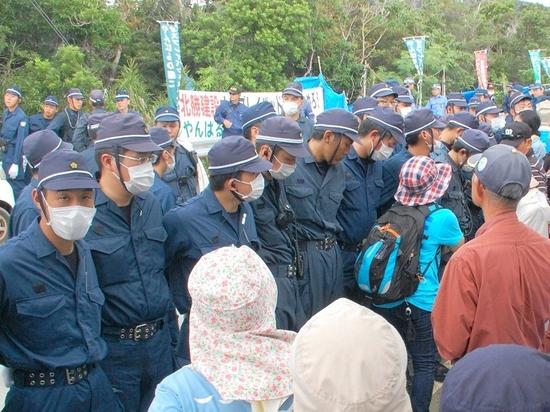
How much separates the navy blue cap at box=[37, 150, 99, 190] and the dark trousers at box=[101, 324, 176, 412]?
869 mm

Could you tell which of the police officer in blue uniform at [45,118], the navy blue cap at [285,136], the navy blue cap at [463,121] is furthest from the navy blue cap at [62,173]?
the police officer in blue uniform at [45,118]

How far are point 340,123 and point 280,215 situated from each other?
0.83 meters

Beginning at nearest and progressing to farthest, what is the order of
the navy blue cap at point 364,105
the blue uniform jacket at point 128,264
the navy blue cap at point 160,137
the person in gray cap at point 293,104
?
the blue uniform jacket at point 128,264 → the navy blue cap at point 160,137 → the navy blue cap at point 364,105 → the person in gray cap at point 293,104

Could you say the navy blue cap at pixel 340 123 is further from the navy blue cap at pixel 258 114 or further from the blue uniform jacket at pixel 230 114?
the blue uniform jacket at pixel 230 114

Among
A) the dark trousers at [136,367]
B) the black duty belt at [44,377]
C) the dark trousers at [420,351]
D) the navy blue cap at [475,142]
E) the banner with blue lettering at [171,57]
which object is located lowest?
the dark trousers at [420,351]

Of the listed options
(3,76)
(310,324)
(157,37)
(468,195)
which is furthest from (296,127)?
(157,37)

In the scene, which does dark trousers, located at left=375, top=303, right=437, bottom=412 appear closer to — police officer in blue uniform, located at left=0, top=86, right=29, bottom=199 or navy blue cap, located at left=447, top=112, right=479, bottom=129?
navy blue cap, located at left=447, top=112, right=479, bottom=129

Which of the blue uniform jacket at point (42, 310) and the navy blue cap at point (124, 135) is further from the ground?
the navy blue cap at point (124, 135)

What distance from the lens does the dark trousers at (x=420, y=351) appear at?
4.04 m

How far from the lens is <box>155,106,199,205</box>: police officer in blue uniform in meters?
6.41

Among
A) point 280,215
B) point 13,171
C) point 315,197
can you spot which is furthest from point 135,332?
point 13,171

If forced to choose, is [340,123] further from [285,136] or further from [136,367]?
[136,367]

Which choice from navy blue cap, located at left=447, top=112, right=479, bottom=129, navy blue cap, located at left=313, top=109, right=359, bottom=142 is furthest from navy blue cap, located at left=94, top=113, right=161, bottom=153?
navy blue cap, located at left=447, top=112, right=479, bottom=129

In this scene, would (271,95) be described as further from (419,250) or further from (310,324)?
(310,324)
